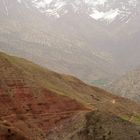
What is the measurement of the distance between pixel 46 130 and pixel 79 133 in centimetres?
3358

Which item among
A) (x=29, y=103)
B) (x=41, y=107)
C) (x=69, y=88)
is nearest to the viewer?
(x=41, y=107)

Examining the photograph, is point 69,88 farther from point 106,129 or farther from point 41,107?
point 106,129

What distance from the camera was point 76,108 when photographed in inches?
5689

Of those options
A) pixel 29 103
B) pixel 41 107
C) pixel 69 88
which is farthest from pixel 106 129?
pixel 69 88

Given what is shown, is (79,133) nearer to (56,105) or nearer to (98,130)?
(98,130)

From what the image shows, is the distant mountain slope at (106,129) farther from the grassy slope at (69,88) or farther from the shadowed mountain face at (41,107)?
the grassy slope at (69,88)

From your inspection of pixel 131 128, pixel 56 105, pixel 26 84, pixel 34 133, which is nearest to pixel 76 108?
Answer: pixel 56 105

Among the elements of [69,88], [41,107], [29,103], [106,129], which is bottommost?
[106,129]

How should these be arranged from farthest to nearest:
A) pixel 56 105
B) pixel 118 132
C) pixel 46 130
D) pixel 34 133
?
pixel 56 105 < pixel 46 130 < pixel 34 133 < pixel 118 132

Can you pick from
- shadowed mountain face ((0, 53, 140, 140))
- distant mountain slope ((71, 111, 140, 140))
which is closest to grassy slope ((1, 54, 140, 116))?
shadowed mountain face ((0, 53, 140, 140))

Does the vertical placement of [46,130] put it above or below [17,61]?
below

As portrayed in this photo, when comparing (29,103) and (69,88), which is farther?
(69,88)

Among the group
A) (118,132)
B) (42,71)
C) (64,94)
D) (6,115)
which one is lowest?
(118,132)

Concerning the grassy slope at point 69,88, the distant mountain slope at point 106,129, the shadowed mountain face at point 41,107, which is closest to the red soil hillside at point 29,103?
the shadowed mountain face at point 41,107
